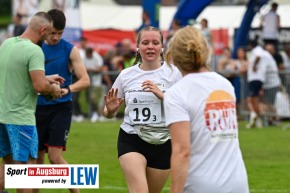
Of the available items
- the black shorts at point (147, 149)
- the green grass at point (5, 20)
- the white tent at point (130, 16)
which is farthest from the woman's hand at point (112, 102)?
the green grass at point (5, 20)

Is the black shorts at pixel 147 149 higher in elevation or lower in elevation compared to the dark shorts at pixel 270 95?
higher

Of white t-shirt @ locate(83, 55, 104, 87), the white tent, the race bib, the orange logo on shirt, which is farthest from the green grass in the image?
the orange logo on shirt

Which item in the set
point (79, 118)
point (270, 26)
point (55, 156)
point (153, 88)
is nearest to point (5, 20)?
point (270, 26)

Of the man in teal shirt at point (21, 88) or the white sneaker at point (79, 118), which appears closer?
the man in teal shirt at point (21, 88)

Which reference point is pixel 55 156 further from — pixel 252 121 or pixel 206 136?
pixel 252 121

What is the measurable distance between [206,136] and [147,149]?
9.27 ft

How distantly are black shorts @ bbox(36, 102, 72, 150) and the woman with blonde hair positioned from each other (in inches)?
202

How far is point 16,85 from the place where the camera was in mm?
10297

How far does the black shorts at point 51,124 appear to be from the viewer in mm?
11672

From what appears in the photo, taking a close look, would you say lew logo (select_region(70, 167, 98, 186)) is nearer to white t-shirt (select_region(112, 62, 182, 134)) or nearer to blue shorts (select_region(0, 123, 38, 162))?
blue shorts (select_region(0, 123, 38, 162))

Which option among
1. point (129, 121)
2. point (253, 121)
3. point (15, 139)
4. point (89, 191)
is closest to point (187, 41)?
point (129, 121)

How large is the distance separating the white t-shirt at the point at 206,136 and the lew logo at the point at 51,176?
4048mm

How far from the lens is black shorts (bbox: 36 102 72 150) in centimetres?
1167

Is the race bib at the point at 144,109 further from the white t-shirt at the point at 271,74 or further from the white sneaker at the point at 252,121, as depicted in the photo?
the white t-shirt at the point at 271,74
